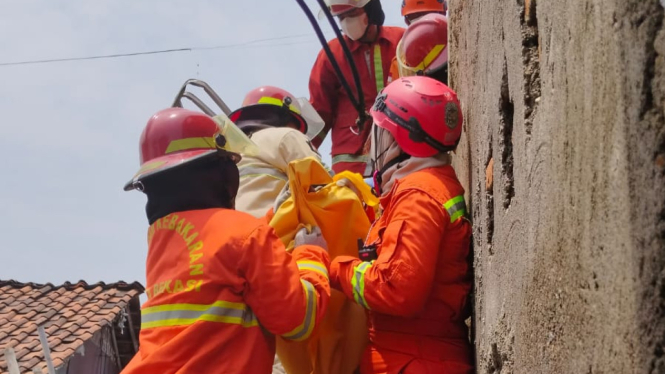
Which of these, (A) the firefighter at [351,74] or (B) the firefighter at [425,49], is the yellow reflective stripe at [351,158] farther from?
(B) the firefighter at [425,49]

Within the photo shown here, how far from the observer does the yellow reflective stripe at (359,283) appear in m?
3.32

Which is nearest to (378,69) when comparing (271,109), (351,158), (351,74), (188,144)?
(351,74)

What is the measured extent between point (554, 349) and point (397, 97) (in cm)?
210

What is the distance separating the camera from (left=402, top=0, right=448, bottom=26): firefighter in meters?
6.66

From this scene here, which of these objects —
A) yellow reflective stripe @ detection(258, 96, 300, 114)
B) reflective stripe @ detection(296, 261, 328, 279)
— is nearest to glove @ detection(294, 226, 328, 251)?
reflective stripe @ detection(296, 261, 328, 279)

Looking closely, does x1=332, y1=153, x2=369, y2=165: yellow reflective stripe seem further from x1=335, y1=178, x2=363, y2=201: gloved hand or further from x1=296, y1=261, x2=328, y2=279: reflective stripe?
x1=296, y1=261, x2=328, y2=279: reflective stripe

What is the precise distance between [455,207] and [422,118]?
1.39 ft

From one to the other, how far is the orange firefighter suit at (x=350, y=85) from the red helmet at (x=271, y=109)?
967 millimetres

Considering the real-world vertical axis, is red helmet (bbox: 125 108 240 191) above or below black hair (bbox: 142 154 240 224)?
above

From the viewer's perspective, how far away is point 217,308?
3.12 metres

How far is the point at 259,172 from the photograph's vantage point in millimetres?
4523

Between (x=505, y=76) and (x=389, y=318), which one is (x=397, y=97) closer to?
(x=389, y=318)

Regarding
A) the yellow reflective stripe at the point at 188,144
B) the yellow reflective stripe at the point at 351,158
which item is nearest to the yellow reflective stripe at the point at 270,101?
the yellow reflective stripe at the point at 351,158

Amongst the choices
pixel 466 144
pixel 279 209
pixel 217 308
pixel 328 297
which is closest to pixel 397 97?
pixel 466 144
